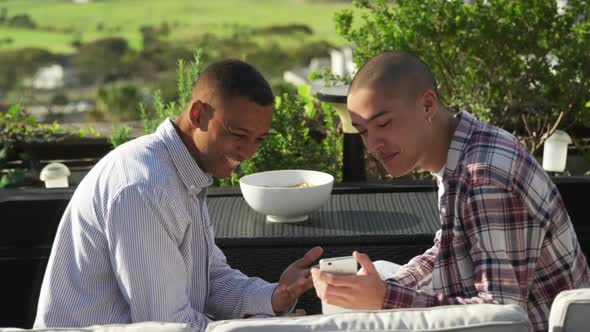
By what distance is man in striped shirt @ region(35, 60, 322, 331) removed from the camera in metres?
1.74

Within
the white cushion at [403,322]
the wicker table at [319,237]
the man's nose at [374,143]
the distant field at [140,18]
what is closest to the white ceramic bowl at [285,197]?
the wicker table at [319,237]

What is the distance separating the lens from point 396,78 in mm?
1770

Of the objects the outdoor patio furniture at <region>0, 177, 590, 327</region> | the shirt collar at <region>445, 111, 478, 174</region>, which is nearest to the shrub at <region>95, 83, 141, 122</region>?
the outdoor patio furniture at <region>0, 177, 590, 327</region>

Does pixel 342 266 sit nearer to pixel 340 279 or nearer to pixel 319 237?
pixel 340 279

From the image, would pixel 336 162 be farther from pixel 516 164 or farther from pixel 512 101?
pixel 516 164

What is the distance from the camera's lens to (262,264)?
8.65ft

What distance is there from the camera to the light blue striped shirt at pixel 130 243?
1.73 meters

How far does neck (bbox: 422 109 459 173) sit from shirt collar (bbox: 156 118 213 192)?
543 mm

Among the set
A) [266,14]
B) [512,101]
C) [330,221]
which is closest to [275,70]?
[266,14]

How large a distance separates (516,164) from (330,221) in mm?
1169

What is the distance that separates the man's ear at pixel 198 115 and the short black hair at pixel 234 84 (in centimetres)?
3

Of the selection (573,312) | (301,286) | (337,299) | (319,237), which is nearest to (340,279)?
(337,299)

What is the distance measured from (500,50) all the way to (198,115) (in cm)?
274

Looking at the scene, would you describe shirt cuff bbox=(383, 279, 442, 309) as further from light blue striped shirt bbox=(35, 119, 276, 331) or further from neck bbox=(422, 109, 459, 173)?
light blue striped shirt bbox=(35, 119, 276, 331)
